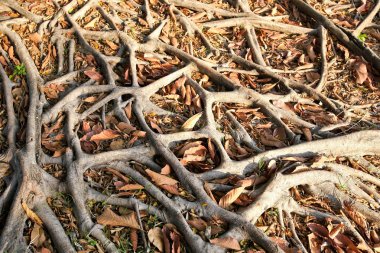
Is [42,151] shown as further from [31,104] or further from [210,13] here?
[210,13]

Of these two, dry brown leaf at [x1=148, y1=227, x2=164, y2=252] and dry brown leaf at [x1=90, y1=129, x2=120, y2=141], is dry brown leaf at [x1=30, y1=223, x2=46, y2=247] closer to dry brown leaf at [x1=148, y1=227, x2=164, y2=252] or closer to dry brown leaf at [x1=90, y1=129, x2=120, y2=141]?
dry brown leaf at [x1=148, y1=227, x2=164, y2=252]

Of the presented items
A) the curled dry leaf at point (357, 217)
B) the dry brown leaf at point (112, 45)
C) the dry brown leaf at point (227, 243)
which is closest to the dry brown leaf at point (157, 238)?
the dry brown leaf at point (227, 243)

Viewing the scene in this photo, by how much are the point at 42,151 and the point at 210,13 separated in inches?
115

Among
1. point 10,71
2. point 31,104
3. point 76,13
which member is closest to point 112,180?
point 31,104

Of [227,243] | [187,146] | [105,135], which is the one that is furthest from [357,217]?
[105,135]

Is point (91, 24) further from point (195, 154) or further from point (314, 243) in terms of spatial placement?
point (314, 243)

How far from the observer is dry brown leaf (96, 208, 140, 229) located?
3008mm

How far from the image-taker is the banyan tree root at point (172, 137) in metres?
3.07

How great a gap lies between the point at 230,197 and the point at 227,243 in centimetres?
40

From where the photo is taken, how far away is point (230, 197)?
3.18 meters

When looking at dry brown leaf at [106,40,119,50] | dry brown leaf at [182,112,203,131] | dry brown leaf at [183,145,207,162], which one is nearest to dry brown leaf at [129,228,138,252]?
dry brown leaf at [183,145,207,162]

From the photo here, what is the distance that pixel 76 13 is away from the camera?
189 inches

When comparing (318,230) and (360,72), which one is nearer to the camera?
(318,230)

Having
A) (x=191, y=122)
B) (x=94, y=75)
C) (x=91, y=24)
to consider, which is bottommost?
(x=191, y=122)
